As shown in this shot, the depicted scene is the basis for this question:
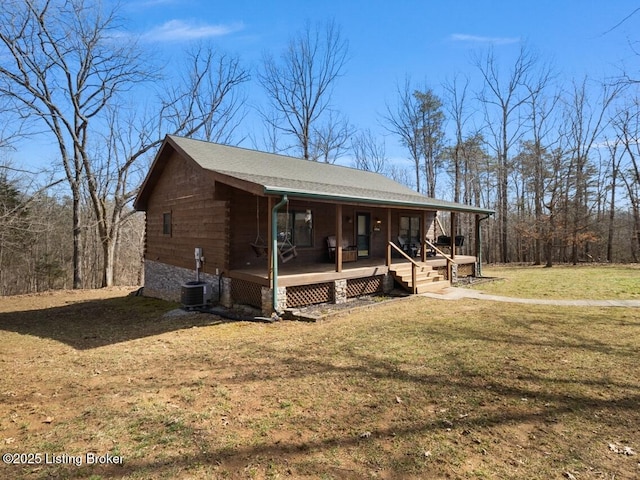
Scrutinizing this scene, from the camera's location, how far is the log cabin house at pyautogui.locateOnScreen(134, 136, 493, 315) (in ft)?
28.0

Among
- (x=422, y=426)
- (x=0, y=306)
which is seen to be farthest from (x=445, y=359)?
(x=0, y=306)

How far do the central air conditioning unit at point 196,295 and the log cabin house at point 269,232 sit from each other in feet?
0.90

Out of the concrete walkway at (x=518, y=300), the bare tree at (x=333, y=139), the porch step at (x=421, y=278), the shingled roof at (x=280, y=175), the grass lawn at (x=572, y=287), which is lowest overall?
the concrete walkway at (x=518, y=300)

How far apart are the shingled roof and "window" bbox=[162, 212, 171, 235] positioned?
1502 mm

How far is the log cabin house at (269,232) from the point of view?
8.55 m

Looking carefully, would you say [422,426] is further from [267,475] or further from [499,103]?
[499,103]

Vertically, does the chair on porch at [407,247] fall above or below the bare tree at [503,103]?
below

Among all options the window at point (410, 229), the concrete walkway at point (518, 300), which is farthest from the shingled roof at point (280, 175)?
the concrete walkway at point (518, 300)

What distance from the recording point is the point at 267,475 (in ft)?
8.39

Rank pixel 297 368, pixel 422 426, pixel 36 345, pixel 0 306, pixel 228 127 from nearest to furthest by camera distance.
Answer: pixel 422 426, pixel 297 368, pixel 36 345, pixel 0 306, pixel 228 127

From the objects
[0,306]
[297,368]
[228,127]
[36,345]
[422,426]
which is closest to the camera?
[422,426]

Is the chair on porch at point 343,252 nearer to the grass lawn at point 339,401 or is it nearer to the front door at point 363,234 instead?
the front door at point 363,234

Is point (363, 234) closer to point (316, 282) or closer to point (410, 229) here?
point (410, 229)

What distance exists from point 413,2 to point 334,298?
37.1 ft
